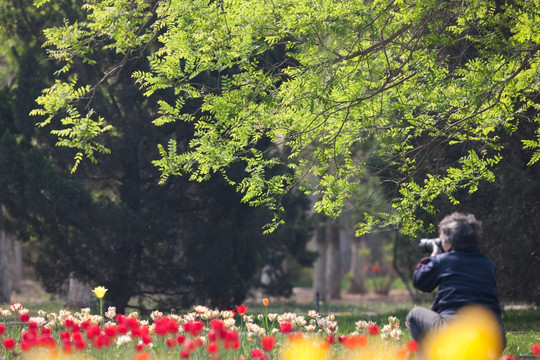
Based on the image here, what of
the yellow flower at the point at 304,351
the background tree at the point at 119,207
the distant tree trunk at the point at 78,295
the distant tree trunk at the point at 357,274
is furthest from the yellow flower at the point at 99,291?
the distant tree trunk at the point at 357,274

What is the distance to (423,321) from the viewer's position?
4.62 metres

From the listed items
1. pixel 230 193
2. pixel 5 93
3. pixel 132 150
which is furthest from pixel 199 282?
pixel 5 93

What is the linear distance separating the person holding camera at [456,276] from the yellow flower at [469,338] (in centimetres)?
5

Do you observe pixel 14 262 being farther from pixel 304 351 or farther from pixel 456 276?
pixel 456 276

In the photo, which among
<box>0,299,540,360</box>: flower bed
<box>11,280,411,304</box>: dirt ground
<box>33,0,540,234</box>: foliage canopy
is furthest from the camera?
<box>11,280,411,304</box>: dirt ground

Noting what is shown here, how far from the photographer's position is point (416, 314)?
473 cm

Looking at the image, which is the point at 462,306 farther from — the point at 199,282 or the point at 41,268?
the point at 41,268

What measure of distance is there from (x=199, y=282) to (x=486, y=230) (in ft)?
17.4

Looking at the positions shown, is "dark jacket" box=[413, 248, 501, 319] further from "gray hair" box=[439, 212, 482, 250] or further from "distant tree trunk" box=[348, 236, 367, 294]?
"distant tree trunk" box=[348, 236, 367, 294]

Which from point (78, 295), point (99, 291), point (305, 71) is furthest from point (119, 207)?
point (99, 291)

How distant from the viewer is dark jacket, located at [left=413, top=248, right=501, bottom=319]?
4.50m

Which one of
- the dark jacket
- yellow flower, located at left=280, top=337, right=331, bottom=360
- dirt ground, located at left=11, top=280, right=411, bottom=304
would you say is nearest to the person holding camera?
the dark jacket

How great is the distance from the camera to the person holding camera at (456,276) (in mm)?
4500

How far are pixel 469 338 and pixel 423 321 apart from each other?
382 mm
